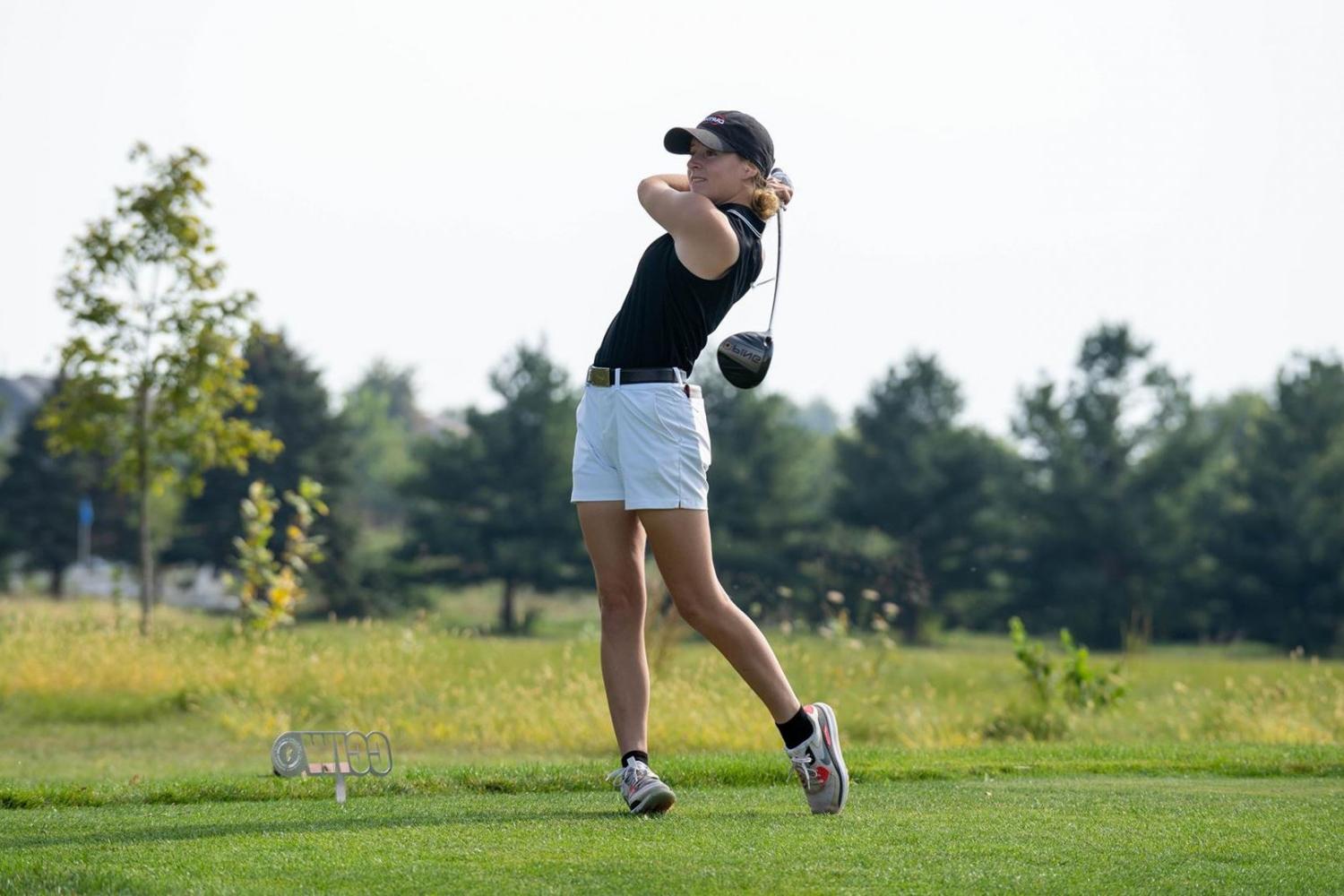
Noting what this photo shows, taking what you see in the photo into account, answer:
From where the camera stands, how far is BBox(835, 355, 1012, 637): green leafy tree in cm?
4209

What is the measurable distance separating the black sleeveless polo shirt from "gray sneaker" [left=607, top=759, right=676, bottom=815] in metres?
1.16

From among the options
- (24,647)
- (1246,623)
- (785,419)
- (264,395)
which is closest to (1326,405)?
(1246,623)

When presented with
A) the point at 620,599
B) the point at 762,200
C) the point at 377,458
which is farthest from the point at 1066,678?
the point at 377,458

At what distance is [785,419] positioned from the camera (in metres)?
50.2

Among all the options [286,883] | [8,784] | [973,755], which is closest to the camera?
[286,883]

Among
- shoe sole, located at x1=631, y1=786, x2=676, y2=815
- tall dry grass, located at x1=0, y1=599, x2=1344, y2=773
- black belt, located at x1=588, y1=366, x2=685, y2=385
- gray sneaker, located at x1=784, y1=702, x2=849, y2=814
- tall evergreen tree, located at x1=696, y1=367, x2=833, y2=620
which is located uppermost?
tall evergreen tree, located at x1=696, y1=367, x2=833, y2=620

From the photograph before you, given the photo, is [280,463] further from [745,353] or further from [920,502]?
[745,353]

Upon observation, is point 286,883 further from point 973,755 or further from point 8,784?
point 973,755

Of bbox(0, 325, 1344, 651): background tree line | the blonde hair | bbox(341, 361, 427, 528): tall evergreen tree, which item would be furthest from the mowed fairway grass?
bbox(341, 361, 427, 528): tall evergreen tree

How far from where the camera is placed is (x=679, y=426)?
4.59 meters

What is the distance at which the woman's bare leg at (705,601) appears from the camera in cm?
461

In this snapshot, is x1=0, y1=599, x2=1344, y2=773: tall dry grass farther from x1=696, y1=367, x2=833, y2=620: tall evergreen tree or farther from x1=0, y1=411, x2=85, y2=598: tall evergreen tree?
x1=0, y1=411, x2=85, y2=598: tall evergreen tree

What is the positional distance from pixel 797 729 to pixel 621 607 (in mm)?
639

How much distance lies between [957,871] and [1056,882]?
0.22 metres
